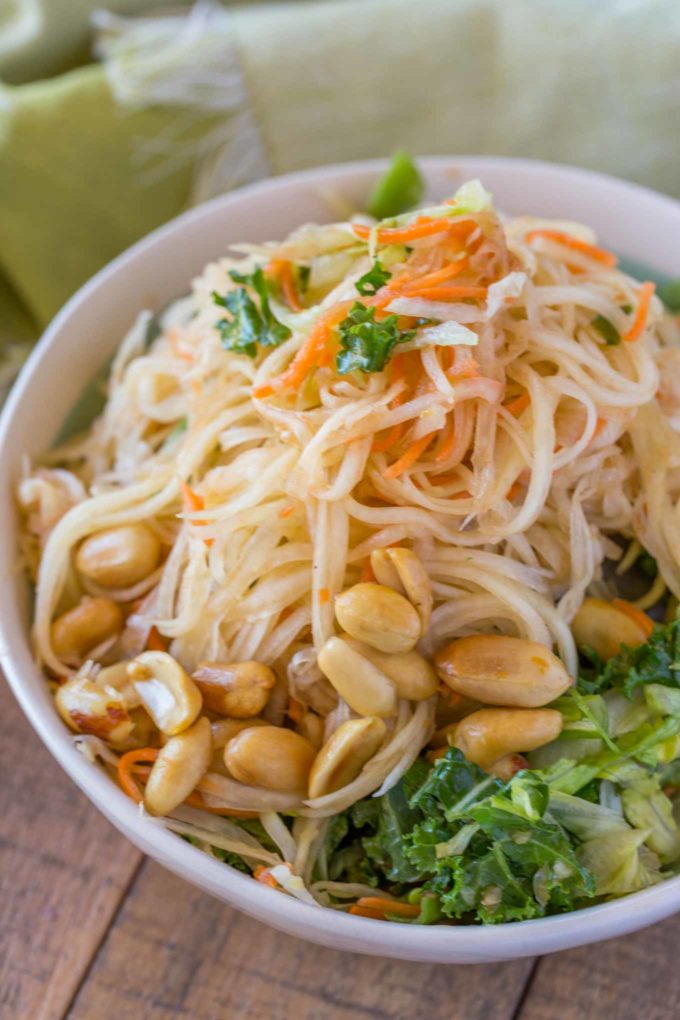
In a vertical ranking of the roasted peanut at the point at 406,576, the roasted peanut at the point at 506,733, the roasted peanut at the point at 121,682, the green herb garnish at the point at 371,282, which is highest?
the green herb garnish at the point at 371,282

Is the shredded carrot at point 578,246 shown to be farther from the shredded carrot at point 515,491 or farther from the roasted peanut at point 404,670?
the roasted peanut at point 404,670

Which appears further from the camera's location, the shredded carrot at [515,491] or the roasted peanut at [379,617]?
the shredded carrot at [515,491]

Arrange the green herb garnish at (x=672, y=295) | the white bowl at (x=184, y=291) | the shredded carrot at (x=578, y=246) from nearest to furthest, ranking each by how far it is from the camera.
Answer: the white bowl at (x=184, y=291), the shredded carrot at (x=578, y=246), the green herb garnish at (x=672, y=295)

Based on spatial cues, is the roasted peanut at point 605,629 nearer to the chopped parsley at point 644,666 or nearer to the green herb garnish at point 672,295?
the chopped parsley at point 644,666

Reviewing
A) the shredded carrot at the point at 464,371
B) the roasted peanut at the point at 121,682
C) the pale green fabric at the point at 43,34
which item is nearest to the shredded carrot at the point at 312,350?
the shredded carrot at the point at 464,371

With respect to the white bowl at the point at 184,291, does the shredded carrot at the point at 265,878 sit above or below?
below

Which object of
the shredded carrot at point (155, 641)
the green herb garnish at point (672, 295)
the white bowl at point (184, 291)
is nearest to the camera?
the white bowl at point (184, 291)

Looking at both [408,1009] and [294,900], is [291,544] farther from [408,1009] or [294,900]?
[408,1009]

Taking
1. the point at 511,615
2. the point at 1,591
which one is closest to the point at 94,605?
the point at 1,591
